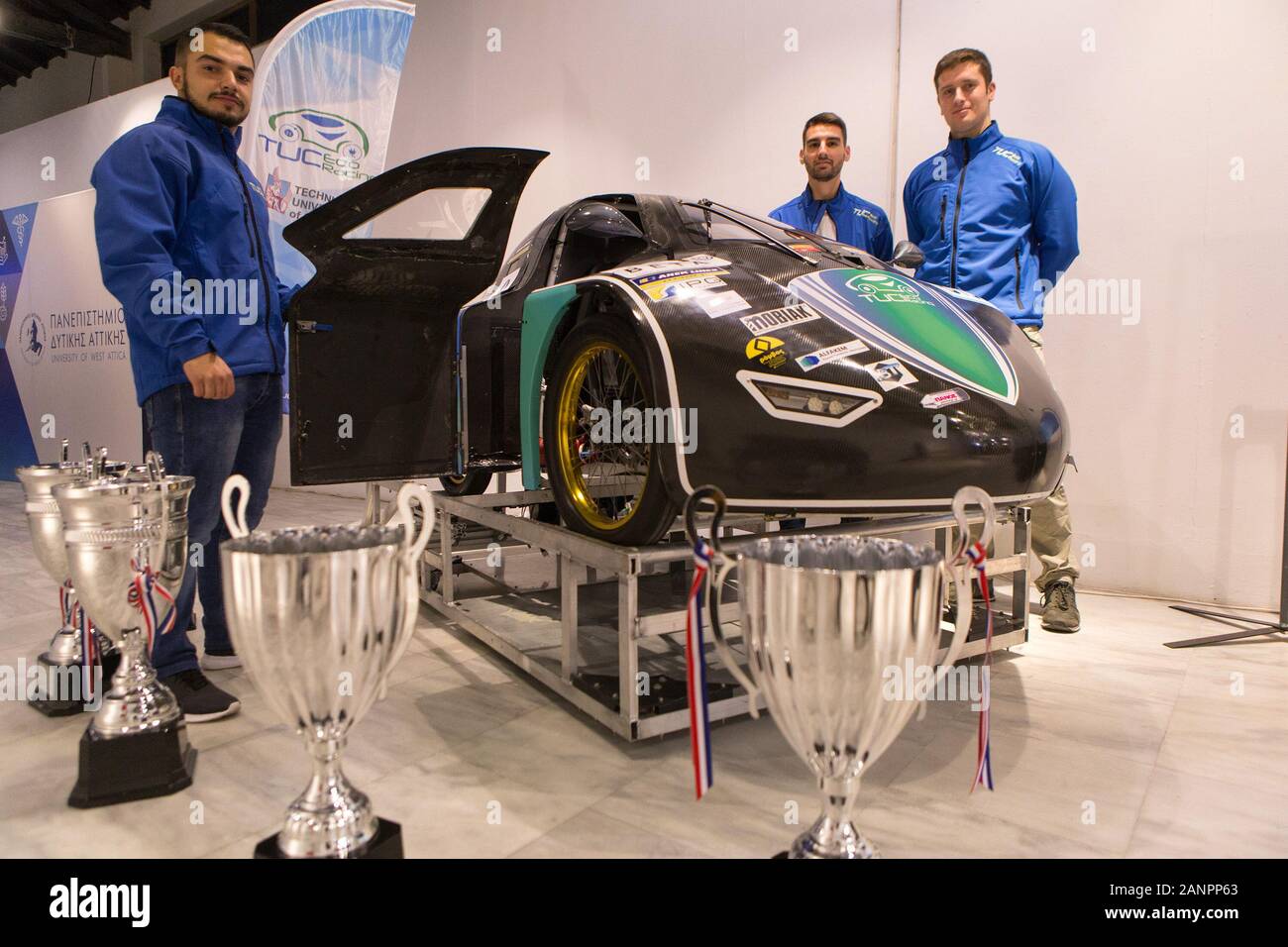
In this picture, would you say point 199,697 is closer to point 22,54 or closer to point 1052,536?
point 1052,536

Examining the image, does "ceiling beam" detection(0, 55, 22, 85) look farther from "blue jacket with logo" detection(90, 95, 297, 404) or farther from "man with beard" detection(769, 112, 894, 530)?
Result: "man with beard" detection(769, 112, 894, 530)

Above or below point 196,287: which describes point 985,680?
below

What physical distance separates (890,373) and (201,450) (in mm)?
1691

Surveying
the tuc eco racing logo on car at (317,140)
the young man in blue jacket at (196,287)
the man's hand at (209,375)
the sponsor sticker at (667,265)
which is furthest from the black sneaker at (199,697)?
the tuc eco racing logo on car at (317,140)

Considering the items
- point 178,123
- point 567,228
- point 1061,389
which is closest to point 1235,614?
point 1061,389

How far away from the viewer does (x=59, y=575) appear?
212 cm

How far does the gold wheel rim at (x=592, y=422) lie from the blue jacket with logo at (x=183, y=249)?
818mm

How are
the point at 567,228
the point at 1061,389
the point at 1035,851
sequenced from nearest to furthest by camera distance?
1. the point at 1035,851
2. the point at 567,228
3. the point at 1061,389

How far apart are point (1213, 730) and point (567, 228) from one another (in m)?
2.36

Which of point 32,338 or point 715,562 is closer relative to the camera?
→ point 715,562

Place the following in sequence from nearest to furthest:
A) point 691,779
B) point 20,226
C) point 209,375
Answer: point 691,779 → point 209,375 → point 20,226

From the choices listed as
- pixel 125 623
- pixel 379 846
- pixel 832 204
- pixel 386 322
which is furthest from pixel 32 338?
pixel 379 846

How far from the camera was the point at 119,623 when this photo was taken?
1619 millimetres

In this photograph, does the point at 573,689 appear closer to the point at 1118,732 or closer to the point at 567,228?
the point at 1118,732
